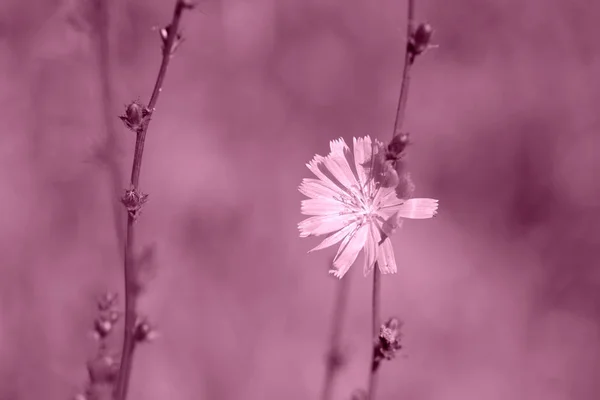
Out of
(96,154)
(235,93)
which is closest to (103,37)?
(96,154)

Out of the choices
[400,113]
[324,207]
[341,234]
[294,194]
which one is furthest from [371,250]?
[294,194]

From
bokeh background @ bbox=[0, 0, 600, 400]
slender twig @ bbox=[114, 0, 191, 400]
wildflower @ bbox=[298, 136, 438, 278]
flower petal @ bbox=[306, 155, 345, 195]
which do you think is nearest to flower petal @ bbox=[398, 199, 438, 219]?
wildflower @ bbox=[298, 136, 438, 278]

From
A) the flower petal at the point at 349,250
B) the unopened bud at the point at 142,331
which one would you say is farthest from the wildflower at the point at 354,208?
the unopened bud at the point at 142,331

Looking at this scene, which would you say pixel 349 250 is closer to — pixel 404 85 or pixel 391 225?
pixel 391 225

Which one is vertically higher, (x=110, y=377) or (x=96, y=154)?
(x=96, y=154)

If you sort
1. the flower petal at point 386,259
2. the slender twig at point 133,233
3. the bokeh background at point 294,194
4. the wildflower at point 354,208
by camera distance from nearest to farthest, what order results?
the slender twig at point 133,233 < the flower petal at point 386,259 < the wildflower at point 354,208 < the bokeh background at point 294,194

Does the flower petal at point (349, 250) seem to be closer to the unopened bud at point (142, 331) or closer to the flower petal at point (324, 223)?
the flower petal at point (324, 223)

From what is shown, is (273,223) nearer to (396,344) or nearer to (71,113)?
(71,113)

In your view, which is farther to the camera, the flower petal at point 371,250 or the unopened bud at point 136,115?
the flower petal at point 371,250
